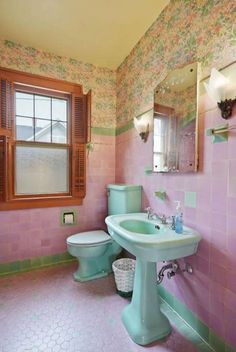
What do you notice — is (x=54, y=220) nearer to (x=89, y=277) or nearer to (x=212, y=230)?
(x=89, y=277)

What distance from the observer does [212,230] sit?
1.21m

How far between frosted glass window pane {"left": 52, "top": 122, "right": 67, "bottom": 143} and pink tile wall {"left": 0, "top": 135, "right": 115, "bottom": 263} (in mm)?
369

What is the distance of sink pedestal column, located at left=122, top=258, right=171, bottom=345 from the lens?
4.21 ft

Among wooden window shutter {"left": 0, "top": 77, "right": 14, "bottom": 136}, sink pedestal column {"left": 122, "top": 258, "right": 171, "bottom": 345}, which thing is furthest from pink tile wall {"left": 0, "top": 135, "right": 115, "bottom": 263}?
sink pedestal column {"left": 122, "top": 258, "right": 171, "bottom": 345}

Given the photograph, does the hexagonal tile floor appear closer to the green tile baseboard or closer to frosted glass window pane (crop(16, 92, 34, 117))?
the green tile baseboard

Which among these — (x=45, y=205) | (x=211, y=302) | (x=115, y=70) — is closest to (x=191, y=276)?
(x=211, y=302)

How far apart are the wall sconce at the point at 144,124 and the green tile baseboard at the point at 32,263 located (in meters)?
1.68

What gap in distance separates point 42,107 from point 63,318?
212 cm

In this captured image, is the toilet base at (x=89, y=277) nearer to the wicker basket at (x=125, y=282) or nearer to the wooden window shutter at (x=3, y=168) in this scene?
the wicker basket at (x=125, y=282)

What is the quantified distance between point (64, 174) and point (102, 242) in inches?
37.9

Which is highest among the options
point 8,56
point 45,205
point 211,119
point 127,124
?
point 8,56

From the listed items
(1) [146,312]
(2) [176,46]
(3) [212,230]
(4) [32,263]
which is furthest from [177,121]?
(4) [32,263]

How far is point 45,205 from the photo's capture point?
2.19 meters

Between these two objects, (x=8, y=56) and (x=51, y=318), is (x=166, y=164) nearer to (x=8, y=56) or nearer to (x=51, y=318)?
(x=51, y=318)
